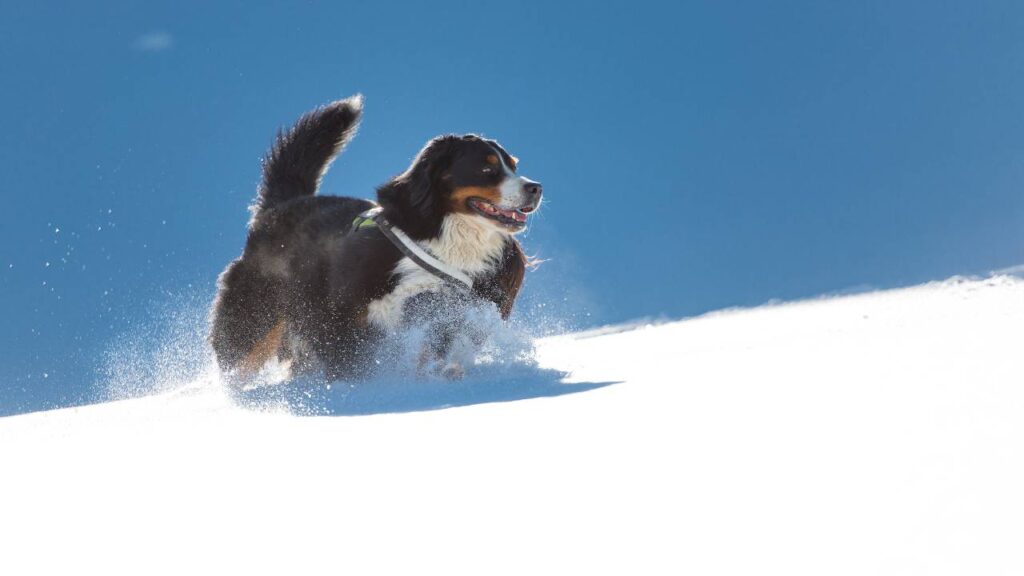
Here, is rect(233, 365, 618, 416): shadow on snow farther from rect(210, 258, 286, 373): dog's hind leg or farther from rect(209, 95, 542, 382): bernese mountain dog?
rect(210, 258, 286, 373): dog's hind leg

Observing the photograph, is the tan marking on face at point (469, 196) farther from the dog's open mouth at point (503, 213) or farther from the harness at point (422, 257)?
the harness at point (422, 257)

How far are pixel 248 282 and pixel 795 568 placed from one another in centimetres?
590

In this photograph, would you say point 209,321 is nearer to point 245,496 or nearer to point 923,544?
point 245,496

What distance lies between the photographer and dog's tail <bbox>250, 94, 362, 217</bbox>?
7281 mm

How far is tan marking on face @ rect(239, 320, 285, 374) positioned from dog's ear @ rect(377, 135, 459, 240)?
1542mm

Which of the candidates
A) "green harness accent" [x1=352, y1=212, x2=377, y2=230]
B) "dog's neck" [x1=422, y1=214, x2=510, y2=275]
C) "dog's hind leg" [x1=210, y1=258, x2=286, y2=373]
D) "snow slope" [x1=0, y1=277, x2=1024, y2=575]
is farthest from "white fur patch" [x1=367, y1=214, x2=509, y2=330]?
"snow slope" [x1=0, y1=277, x2=1024, y2=575]

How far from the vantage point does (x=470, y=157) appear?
5570 mm

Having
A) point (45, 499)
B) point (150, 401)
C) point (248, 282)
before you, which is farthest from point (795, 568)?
point (150, 401)

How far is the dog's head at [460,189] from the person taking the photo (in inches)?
214

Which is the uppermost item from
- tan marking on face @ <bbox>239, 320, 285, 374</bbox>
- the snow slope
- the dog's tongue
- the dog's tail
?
the dog's tail

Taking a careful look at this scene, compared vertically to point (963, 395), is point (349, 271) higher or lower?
higher

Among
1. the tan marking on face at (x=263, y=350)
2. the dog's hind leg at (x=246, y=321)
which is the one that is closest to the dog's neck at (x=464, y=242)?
the dog's hind leg at (x=246, y=321)

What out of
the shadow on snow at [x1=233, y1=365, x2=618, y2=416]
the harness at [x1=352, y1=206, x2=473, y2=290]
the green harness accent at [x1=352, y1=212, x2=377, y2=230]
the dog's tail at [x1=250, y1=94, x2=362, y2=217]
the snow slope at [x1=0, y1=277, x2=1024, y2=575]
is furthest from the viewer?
the dog's tail at [x1=250, y1=94, x2=362, y2=217]

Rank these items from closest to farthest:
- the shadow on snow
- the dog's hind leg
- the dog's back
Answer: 1. the shadow on snow
2. the dog's back
3. the dog's hind leg
